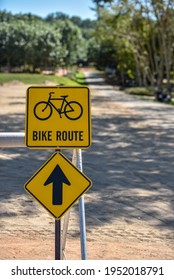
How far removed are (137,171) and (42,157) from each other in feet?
7.60

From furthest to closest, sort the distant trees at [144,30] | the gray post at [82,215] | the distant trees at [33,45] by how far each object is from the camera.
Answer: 1. the distant trees at [33,45]
2. the distant trees at [144,30]
3. the gray post at [82,215]

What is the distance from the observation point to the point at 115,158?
407 inches

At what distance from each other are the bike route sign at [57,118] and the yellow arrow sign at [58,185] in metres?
0.14

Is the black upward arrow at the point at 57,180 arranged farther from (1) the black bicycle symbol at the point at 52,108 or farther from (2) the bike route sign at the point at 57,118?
(1) the black bicycle symbol at the point at 52,108

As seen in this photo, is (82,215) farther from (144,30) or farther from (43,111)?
(144,30)

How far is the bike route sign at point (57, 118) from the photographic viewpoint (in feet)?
12.0

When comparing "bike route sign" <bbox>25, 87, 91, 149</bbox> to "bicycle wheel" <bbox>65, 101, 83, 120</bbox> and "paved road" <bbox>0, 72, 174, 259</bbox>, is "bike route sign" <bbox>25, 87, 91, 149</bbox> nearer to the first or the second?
"bicycle wheel" <bbox>65, 101, 83, 120</bbox>

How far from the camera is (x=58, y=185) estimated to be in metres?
3.63

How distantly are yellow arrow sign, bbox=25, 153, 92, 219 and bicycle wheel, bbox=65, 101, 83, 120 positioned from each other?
12.4 inches

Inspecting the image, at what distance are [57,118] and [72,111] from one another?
133 millimetres

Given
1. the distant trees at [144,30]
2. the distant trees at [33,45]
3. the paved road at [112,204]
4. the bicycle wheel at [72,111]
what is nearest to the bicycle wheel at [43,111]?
the bicycle wheel at [72,111]

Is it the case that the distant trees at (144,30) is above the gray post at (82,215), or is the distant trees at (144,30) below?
above

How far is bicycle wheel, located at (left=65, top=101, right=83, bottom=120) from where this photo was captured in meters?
3.65

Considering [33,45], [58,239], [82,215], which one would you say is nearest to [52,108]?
[82,215]
